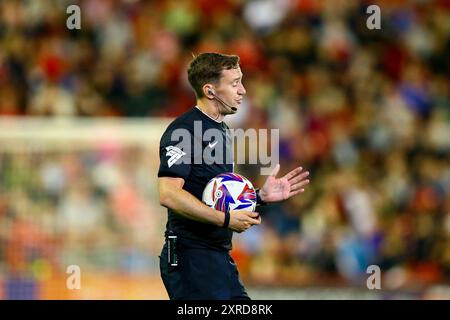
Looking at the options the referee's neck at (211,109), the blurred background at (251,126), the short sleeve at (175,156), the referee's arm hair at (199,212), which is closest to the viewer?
the referee's arm hair at (199,212)

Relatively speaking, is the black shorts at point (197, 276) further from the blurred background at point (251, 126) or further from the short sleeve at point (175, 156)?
the blurred background at point (251, 126)

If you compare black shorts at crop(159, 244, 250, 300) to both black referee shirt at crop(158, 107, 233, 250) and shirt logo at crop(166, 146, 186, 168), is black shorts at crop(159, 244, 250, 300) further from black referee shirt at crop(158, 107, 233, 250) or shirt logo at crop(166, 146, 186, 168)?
shirt logo at crop(166, 146, 186, 168)

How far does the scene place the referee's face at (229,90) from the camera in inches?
305

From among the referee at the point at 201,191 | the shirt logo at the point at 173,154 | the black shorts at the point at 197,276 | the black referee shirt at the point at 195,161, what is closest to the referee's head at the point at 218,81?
the referee at the point at 201,191

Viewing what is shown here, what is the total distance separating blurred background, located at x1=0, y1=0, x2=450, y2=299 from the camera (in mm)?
13109

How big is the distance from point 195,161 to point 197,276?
801 mm

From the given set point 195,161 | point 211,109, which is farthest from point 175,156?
point 211,109

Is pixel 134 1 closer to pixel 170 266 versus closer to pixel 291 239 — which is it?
pixel 291 239

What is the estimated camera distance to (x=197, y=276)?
24.6ft

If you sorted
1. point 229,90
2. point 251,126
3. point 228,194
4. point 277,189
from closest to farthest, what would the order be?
point 228,194 < point 229,90 < point 277,189 < point 251,126

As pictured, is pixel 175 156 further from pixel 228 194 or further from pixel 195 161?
pixel 228 194

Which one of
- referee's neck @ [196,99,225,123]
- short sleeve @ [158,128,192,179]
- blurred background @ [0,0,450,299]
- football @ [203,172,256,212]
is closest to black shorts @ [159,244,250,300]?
football @ [203,172,256,212]

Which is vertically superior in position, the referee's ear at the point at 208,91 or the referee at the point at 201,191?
the referee's ear at the point at 208,91

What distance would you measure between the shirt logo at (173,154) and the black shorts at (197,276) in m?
0.63
